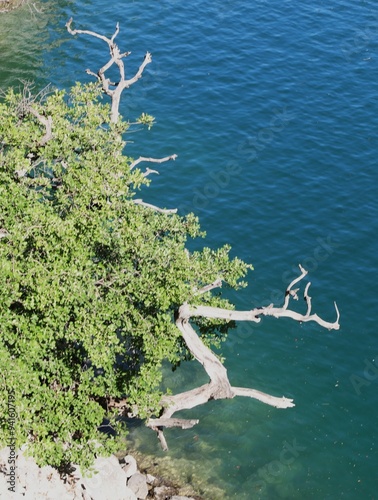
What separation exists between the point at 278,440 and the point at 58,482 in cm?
1172

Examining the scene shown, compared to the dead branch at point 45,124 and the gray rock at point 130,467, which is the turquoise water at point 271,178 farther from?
the dead branch at point 45,124

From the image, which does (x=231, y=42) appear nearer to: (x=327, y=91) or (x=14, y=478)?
(x=327, y=91)

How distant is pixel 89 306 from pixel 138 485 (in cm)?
1143

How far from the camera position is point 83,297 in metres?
27.4

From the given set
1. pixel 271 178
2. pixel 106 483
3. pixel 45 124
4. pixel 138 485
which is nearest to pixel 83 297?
pixel 45 124

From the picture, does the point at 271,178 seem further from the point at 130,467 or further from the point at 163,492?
the point at 163,492

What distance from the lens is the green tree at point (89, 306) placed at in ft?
90.4

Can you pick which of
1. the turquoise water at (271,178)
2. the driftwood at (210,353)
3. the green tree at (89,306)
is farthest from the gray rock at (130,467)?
the driftwood at (210,353)

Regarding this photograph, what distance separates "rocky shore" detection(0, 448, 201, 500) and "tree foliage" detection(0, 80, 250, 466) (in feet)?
4.60

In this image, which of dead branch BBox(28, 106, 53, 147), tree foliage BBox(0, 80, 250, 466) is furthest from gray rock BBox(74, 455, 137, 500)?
dead branch BBox(28, 106, 53, 147)

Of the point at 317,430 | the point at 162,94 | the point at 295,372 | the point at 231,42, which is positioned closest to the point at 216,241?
the point at 295,372

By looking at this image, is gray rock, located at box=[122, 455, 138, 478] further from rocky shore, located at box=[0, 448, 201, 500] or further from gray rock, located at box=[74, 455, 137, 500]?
gray rock, located at box=[74, 455, 137, 500]

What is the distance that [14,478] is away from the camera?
99.9ft

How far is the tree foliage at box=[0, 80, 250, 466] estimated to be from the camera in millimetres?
27531
